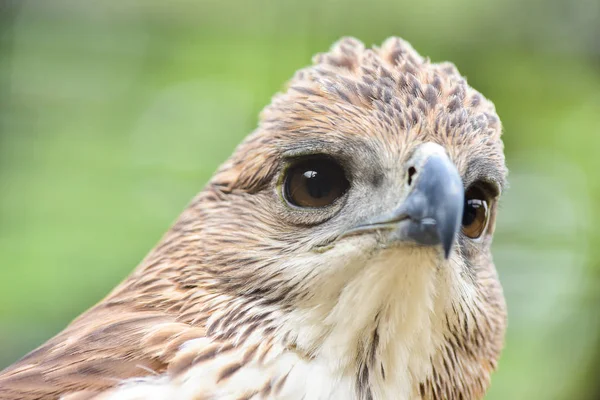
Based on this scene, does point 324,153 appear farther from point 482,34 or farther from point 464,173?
point 482,34

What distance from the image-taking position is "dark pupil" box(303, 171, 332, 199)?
2.22m

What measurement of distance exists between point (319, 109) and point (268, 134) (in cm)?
18

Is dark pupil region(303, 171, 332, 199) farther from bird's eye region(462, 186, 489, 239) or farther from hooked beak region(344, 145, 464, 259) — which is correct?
bird's eye region(462, 186, 489, 239)

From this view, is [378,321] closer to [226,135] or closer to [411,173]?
[411,173]

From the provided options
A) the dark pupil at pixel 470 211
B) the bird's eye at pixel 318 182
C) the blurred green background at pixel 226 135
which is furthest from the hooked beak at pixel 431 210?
the blurred green background at pixel 226 135

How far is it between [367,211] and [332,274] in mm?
176

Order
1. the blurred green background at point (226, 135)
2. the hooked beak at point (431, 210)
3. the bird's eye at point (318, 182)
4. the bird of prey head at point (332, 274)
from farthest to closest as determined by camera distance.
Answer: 1. the blurred green background at point (226, 135)
2. the bird's eye at point (318, 182)
3. the bird of prey head at point (332, 274)
4. the hooked beak at point (431, 210)

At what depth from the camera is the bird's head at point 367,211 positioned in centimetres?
206

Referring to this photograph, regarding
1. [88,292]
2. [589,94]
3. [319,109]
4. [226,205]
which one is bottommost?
[88,292]

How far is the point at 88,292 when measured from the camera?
477 centimetres

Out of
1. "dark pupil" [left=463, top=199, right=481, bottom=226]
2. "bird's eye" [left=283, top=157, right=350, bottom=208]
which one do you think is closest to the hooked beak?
"bird's eye" [left=283, top=157, right=350, bottom=208]

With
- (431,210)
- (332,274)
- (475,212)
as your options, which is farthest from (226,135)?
(431,210)

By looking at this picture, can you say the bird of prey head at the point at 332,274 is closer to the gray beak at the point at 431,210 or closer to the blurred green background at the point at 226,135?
the gray beak at the point at 431,210

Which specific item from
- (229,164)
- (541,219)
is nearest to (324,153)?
(229,164)
